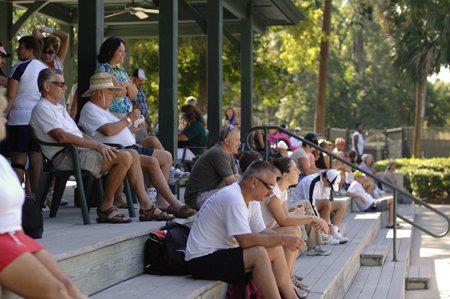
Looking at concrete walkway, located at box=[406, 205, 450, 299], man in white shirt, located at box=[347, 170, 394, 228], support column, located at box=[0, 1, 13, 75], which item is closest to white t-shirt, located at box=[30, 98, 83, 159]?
concrete walkway, located at box=[406, 205, 450, 299]

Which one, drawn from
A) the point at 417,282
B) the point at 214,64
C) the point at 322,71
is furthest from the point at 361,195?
the point at 322,71

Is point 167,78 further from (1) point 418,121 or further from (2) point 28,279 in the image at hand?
(1) point 418,121

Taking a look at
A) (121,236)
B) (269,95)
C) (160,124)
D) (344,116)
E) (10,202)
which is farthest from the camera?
(344,116)

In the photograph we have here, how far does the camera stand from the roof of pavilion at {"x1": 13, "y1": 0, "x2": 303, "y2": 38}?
13.3 metres

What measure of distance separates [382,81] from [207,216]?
53949 millimetres

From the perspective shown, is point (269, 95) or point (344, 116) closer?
point (269, 95)

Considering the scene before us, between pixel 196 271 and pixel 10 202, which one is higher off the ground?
pixel 10 202

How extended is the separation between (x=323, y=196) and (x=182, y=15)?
14.4 ft

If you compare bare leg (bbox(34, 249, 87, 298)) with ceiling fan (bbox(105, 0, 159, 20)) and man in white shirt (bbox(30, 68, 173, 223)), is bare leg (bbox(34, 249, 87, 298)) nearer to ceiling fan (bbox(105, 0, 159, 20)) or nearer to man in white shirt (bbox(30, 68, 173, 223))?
man in white shirt (bbox(30, 68, 173, 223))

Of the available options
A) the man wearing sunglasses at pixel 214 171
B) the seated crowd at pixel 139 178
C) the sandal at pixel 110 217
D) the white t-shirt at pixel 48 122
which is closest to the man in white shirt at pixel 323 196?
the seated crowd at pixel 139 178

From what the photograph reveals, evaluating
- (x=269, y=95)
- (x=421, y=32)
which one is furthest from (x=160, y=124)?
(x=421, y=32)

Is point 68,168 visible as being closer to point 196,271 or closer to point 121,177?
point 121,177

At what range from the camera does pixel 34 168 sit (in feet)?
24.8

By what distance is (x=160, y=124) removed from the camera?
9789mm
